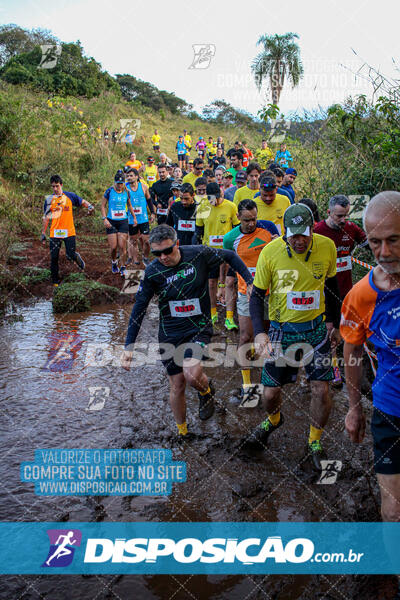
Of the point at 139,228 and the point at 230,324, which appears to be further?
the point at 139,228

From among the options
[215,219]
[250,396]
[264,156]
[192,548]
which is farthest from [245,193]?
[264,156]

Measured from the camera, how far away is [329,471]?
390 centimetres

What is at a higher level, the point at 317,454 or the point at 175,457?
the point at 317,454

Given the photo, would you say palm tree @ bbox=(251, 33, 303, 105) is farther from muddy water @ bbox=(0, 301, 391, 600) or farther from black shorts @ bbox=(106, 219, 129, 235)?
muddy water @ bbox=(0, 301, 391, 600)

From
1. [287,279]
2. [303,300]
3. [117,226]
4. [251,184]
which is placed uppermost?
[251,184]

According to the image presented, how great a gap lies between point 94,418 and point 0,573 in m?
1.98

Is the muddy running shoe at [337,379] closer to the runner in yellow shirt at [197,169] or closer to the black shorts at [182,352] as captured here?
the black shorts at [182,352]

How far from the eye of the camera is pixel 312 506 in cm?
354

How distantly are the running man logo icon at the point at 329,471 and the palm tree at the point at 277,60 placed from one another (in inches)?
890

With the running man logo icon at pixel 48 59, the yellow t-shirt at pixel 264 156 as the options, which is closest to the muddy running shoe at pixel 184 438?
the running man logo icon at pixel 48 59

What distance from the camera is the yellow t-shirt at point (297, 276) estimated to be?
12.6ft

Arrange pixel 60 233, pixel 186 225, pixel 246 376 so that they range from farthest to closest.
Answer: pixel 60 233 → pixel 186 225 → pixel 246 376

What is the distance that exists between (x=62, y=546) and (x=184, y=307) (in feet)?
7.15

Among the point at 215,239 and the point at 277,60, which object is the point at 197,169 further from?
the point at 277,60
